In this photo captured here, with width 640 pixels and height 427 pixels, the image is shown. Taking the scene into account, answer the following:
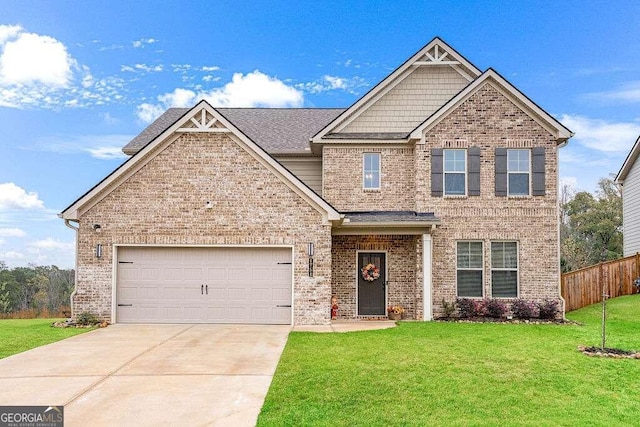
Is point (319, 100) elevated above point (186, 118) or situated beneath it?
elevated above

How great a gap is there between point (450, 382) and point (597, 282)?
13.7 m

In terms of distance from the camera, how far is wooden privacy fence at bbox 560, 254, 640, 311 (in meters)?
18.0

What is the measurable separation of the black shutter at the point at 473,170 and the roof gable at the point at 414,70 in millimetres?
3011

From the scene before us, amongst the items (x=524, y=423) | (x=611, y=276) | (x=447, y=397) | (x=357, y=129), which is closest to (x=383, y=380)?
(x=447, y=397)

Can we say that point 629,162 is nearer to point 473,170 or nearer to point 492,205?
point 492,205

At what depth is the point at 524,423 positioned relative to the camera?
20.8 feet

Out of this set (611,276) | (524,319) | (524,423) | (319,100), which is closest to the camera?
(524,423)


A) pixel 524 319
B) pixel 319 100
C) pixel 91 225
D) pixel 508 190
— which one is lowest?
pixel 524 319

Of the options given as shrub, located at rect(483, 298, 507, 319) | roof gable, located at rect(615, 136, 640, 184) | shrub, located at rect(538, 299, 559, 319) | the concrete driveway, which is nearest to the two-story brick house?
shrub, located at rect(538, 299, 559, 319)

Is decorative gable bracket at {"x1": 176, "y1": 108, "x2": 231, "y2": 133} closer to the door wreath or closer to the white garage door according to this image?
the white garage door

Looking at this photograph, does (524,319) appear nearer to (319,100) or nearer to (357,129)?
(357,129)

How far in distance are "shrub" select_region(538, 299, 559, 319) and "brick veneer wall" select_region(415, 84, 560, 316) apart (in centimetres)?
32

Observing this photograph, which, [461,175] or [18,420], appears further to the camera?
[461,175]

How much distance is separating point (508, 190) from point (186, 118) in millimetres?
10034
